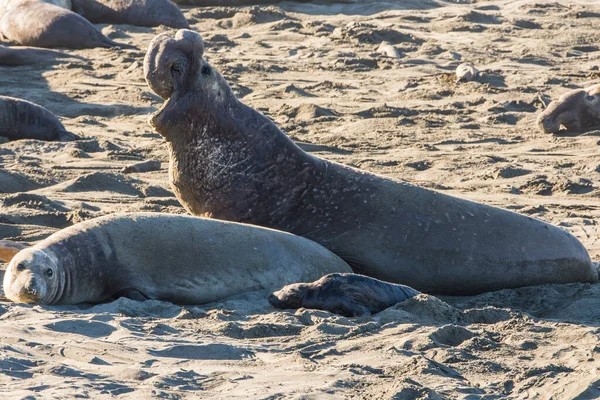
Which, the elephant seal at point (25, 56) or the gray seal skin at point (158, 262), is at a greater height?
the elephant seal at point (25, 56)

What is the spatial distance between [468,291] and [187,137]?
1732mm

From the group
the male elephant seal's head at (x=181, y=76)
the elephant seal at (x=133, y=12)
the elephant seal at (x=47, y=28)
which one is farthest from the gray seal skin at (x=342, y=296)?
the elephant seal at (x=133, y=12)

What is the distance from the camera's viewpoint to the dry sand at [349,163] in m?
3.99

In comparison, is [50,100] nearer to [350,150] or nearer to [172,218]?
[350,150]

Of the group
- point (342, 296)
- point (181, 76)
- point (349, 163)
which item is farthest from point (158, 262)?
point (349, 163)

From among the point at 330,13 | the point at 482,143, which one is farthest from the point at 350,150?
the point at 330,13

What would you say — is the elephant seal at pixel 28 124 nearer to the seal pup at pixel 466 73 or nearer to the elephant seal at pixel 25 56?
the elephant seal at pixel 25 56

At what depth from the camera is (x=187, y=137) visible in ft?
20.2

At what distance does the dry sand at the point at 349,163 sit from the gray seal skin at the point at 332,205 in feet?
0.76

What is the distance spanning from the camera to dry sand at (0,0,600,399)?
13.1 feet

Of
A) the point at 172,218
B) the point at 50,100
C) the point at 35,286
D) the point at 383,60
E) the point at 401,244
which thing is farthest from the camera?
the point at 383,60

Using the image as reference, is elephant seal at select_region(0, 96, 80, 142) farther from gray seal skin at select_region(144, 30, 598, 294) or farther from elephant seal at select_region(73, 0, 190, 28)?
elephant seal at select_region(73, 0, 190, 28)

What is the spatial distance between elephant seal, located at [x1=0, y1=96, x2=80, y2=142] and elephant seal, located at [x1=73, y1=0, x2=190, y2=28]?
19.3 feet

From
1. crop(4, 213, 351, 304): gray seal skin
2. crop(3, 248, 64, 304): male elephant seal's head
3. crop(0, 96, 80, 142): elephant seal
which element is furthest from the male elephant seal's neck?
crop(0, 96, 80, 142): elephant seal
